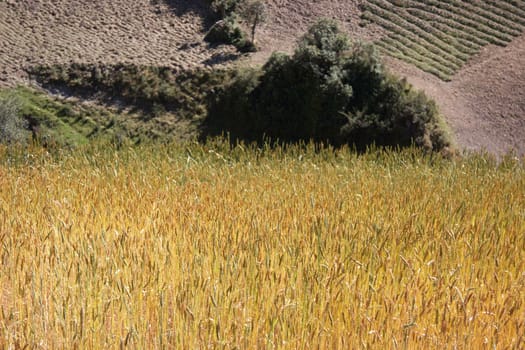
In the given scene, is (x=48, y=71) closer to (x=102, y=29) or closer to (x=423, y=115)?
(x=102, y=29)

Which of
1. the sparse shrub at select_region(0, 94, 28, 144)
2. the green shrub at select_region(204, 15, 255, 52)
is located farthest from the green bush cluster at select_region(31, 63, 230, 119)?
the sparse shrub at select_region(0, 94, 28, 144)

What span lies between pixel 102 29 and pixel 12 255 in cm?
1965

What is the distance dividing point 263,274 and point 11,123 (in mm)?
13997

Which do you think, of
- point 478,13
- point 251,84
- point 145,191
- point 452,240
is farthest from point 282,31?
point 452,240

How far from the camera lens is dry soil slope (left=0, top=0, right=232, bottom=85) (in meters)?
20.0

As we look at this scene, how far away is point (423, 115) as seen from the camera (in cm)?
1560

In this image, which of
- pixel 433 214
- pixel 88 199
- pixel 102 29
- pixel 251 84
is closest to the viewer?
pixel 433 214

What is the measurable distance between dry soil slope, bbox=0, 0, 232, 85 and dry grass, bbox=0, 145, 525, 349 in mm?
15344

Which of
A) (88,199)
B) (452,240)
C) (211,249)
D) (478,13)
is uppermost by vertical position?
(478,13)

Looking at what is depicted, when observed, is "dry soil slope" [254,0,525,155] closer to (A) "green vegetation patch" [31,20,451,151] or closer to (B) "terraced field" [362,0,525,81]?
(B) "terraced field" [362,0,525,81]

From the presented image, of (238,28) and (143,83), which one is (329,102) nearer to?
(143,83)

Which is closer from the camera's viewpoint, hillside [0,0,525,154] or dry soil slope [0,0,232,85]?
hillside [0,0,525,154]

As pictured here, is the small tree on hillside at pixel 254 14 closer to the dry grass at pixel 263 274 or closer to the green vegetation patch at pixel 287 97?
the green vegetation patch at pixel 287 97

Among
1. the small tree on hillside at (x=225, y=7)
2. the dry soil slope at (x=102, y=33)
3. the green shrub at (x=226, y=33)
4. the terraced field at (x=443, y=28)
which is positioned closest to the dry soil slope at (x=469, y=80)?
the terraced field at (x=443, y=28)
